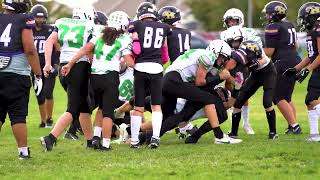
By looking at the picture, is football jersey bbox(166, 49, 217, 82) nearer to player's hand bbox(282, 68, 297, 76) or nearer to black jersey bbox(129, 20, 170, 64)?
black jersey bbox(129, 20, 170, 64)

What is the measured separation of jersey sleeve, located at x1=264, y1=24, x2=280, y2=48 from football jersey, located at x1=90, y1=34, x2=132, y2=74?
3.12 m

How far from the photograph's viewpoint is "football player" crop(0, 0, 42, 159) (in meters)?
9.56

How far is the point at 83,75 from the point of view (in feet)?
35.2

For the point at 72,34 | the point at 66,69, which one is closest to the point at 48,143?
the point at 66,69

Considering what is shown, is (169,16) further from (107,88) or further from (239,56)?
(107,88)

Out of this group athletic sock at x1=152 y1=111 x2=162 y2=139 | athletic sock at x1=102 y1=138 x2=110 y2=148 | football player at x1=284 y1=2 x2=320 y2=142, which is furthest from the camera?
football player at x1=284 y1=2 x2=320 y2=142

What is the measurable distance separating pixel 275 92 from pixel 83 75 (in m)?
3.66

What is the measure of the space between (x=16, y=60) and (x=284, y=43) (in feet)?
16.7

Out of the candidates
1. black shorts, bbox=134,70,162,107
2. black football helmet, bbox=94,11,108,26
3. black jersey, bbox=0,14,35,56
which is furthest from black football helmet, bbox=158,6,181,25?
black jersey, bbox=0,14,35,56

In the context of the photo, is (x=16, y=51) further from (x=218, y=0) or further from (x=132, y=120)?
(x=218, y=0)

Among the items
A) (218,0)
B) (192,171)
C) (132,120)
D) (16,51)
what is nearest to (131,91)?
(132,120)

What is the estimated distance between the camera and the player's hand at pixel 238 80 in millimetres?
11906

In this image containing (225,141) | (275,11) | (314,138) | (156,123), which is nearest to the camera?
(156,123)

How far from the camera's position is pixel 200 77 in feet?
36.1
